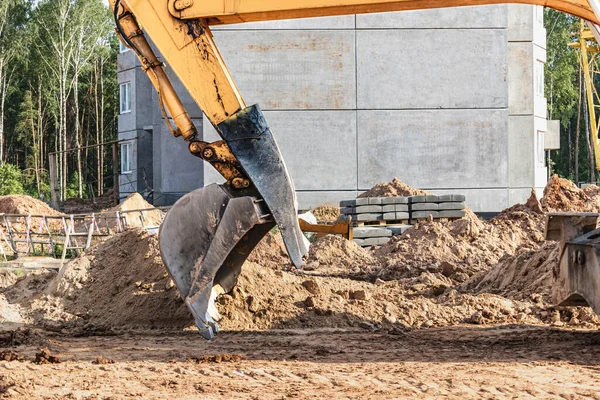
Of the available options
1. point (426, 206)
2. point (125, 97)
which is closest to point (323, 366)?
point (426, 206)

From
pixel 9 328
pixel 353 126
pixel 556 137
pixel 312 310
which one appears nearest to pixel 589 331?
pixel 312 310

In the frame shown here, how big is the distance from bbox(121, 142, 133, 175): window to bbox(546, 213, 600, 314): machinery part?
2871 cm

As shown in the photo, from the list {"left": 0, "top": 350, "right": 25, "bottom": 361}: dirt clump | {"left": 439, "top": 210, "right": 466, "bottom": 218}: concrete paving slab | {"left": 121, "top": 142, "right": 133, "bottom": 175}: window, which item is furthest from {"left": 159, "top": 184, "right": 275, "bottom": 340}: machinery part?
{"left": 121, "top": 142, "right": 133, "bottom": 175}: window

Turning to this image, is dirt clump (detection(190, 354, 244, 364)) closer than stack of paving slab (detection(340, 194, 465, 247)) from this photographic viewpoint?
Yes

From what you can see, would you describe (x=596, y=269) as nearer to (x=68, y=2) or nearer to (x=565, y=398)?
(x=565, y=398)

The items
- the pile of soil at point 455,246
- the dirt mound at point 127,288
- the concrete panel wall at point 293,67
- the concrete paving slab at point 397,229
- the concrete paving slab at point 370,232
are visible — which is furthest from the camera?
the concrete panel wall at point 293,67

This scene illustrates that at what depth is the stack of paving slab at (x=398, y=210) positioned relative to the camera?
1906 centimetres

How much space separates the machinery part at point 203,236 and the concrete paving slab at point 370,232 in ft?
32.0

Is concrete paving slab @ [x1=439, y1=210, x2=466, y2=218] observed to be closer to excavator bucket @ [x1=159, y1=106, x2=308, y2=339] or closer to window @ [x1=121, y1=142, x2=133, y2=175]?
excavator bucket @ [x1=159, y1=106, x2=308, y2=339]

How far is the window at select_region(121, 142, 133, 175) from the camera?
36188 mm

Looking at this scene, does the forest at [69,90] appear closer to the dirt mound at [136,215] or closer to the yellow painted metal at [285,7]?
the dirt mound at [136,215]

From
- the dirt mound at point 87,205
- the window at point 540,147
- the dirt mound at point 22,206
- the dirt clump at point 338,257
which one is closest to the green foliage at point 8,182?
the dirt mound at point 87,205

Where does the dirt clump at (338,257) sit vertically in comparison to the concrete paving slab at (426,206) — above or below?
below

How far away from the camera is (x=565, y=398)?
6527 mm
